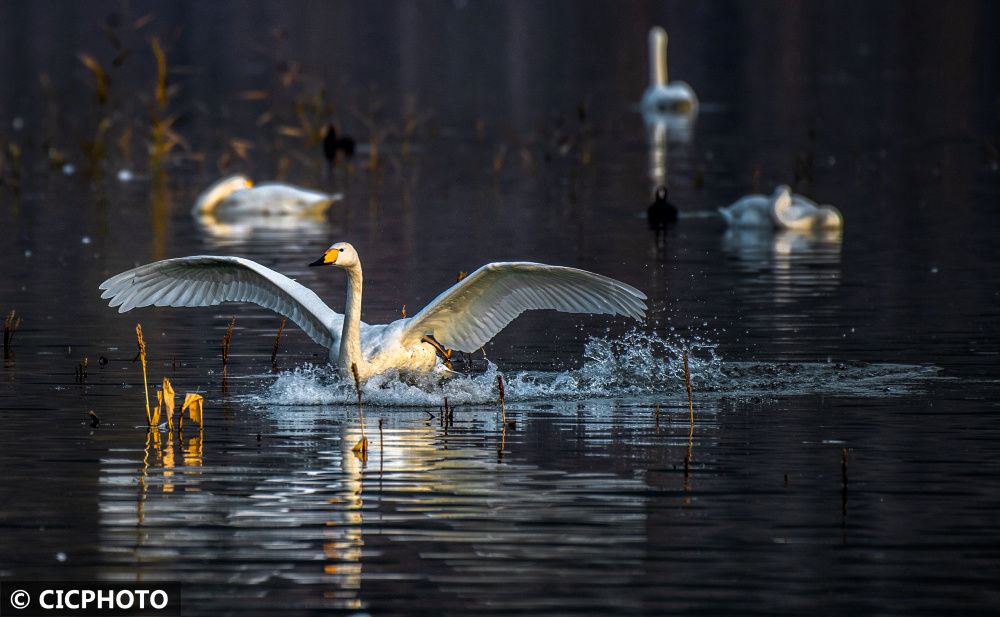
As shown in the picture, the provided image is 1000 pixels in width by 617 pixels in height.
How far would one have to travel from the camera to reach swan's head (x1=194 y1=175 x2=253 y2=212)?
23281 mm

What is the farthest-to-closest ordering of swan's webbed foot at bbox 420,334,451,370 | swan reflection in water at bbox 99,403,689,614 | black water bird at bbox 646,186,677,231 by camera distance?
black water bird at bbox 646,186,677,231 < swan's webbed foot at bbox 420,334,451,370 < swan reflection in water at bbox 99,403,689,614

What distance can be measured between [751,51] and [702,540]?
54.6m

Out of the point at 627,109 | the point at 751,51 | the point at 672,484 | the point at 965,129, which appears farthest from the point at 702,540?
the point at 751,51

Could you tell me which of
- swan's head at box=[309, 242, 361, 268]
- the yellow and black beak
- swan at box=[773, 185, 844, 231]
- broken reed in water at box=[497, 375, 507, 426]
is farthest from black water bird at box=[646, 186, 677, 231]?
broken reed in water at box=[497, 375, 507, 426]

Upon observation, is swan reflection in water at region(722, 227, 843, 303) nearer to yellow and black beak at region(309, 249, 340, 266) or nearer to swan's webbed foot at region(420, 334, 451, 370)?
swan's webbed foot at region(420, 334, 451, 370)

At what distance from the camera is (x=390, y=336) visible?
11.5 meters

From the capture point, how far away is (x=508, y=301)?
460 inches

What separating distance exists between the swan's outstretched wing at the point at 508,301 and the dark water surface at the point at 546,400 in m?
0.35

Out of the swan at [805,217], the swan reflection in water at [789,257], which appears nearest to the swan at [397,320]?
the swan reflection in water at [789,257]

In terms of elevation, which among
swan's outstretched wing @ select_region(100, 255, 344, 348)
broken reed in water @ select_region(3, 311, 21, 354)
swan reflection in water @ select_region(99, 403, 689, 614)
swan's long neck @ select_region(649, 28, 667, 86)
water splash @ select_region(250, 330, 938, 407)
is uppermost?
swan's long neck @ select_region(649, 28, 667, 86)

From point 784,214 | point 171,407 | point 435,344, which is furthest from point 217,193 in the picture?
point 171,407

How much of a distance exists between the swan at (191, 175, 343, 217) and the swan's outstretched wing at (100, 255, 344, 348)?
1069 centimetres

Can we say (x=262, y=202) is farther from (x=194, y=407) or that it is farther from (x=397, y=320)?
(x=194, y=407)

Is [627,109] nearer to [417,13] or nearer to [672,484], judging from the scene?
[672,484]
